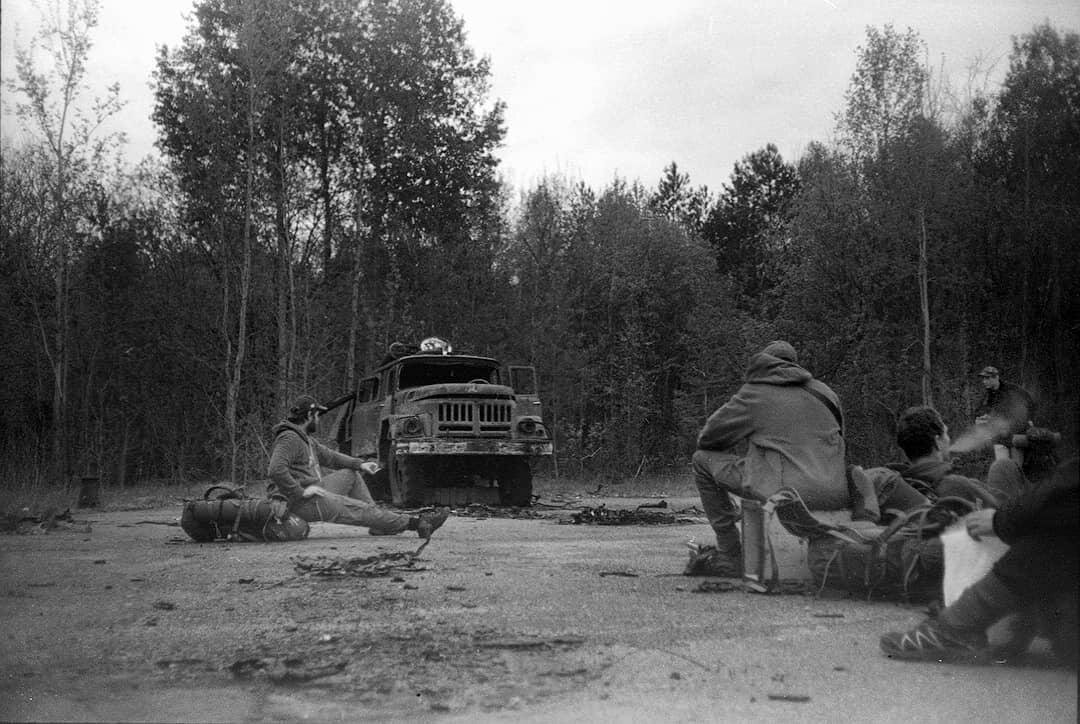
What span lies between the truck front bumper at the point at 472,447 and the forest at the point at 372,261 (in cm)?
698

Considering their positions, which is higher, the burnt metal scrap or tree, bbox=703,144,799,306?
tree, bbox=703,144,799,306

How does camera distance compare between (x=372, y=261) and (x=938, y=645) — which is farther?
(x=372, y=261)

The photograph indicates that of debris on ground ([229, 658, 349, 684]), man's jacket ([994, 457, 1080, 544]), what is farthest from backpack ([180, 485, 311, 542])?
man's jacket ([994, 457, 1080, 544])

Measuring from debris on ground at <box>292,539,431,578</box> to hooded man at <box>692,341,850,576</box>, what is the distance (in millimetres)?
2019

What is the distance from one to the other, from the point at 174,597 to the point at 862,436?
20.8m

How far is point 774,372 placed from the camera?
5.70m

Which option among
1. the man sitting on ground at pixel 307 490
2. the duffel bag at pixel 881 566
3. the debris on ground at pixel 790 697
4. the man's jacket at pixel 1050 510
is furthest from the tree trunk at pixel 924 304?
the debris on ground at pixel 790 697

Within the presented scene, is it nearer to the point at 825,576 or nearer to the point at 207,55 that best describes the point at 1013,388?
the point at 825,576

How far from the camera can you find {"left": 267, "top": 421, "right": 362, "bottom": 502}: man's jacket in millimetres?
8477

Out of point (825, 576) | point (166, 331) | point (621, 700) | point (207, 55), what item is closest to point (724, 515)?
point (825, 576)

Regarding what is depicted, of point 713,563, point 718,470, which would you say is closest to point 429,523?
point 713,563

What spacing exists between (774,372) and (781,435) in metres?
0.38

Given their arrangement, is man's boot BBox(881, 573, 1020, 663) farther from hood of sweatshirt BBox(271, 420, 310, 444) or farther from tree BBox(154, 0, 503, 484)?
tree BBox(154, 0, 503, 484)

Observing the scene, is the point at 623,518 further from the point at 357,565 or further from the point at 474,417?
the point at 357,565
